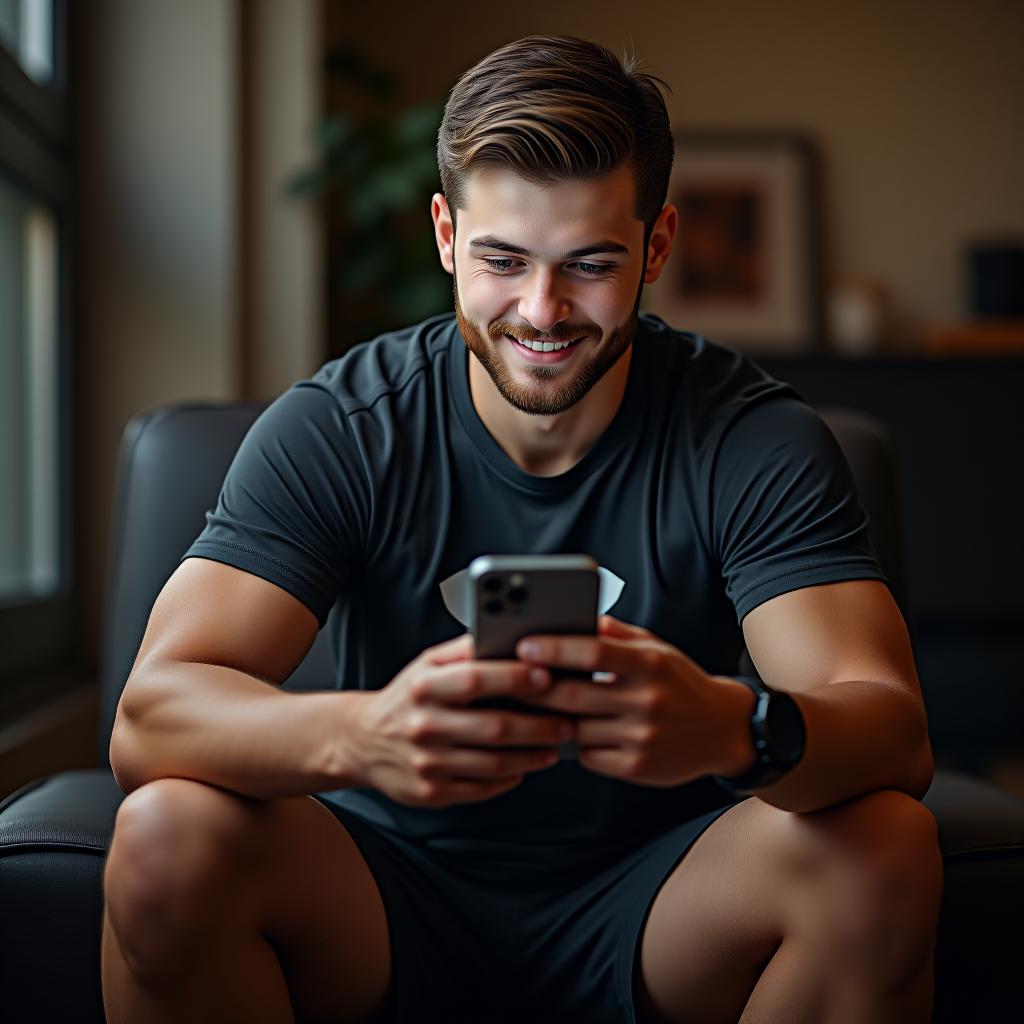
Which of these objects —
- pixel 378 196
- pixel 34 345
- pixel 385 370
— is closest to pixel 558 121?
pixel 385 370

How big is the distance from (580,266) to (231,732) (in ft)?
1.78

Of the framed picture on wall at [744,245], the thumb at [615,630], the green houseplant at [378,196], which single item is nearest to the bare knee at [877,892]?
the thumb at [615,630]

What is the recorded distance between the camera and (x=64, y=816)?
4.05 feet

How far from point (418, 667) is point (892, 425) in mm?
3125

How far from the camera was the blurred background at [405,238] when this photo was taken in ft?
8.92

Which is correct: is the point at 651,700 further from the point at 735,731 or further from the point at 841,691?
the point at 841,691

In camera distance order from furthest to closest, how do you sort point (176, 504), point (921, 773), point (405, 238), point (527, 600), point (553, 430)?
point (405, 238) < point (176, 504) < point (553, 430) < point (921, 773) < point (527, 600)

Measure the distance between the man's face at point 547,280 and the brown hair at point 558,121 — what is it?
18 mm

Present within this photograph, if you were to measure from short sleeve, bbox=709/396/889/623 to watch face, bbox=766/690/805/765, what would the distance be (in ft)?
0.67

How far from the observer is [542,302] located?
124cm

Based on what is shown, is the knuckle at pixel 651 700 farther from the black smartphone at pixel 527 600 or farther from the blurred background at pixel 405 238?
the blurred background at pixel 405 238

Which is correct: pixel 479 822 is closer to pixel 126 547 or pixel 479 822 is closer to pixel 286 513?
pixel 286 513

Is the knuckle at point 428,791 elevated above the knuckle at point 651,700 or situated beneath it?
situated beneath

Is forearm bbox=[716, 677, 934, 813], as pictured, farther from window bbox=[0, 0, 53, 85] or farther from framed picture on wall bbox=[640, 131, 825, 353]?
framed picture on wall bbox=[640, 131, 825, 353]
